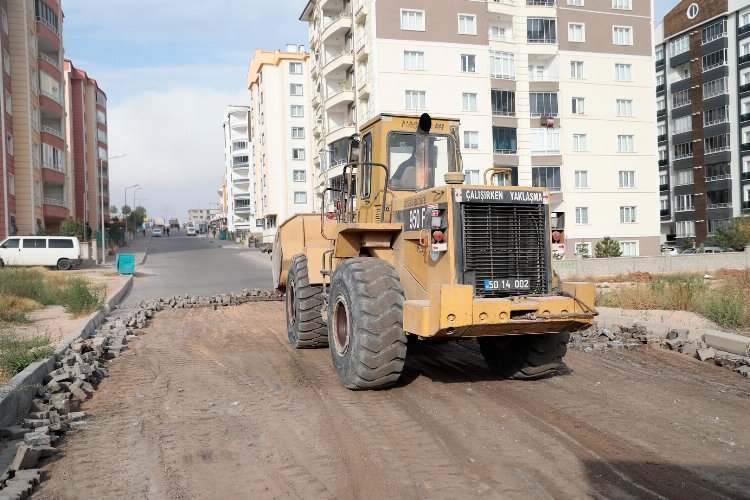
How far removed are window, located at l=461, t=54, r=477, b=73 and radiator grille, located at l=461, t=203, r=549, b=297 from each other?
38.3 m

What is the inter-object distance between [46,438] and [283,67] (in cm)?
7062

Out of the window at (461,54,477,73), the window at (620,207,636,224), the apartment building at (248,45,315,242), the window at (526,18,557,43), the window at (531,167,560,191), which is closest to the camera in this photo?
the window at (461,54,477,73)

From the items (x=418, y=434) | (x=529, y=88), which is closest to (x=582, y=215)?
(x=529, y=88)

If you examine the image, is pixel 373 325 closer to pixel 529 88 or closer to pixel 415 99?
pixel 415 99

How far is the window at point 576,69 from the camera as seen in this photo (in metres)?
47.8

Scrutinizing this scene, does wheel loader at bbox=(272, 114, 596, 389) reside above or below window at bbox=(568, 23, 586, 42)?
below

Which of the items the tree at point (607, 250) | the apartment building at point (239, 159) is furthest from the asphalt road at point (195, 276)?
the apartment building at point (239, 159)

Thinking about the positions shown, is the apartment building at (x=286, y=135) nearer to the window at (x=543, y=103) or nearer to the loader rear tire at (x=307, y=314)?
the window at (x=543, y=103)

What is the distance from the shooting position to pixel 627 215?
49000 millimetres

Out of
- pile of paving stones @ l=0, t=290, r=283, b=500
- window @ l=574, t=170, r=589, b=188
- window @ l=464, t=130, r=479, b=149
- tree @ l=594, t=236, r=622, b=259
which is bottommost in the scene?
pile of paving stones @ l=0, t=290, r=283, b=500

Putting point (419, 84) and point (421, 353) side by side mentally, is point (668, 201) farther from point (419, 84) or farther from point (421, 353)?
point (421, 353)

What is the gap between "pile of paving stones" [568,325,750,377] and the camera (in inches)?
348

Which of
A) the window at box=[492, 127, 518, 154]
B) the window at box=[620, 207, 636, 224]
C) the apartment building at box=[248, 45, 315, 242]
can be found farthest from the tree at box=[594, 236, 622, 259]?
the apartment building at box=[248, 45, 315, 242]

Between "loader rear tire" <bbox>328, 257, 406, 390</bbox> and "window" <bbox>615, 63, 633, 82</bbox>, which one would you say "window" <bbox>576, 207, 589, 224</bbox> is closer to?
"window" <bbox>615, 63, 633, 82</bbox>
